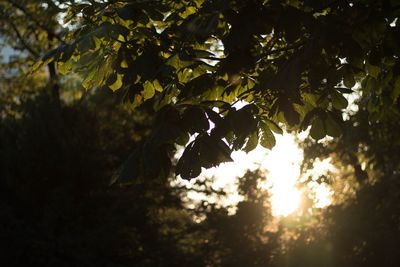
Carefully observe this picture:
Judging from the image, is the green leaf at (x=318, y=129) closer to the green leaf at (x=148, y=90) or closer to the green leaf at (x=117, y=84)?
the green leaf at (x=148, y=90)

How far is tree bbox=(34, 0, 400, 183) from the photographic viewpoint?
375 cm

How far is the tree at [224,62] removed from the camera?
12.3 ft

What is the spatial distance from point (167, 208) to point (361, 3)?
1432cm

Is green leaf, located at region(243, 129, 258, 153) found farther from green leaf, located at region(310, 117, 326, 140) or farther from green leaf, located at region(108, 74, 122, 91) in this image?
green leaf, located at region(108, 74, 122, 91)

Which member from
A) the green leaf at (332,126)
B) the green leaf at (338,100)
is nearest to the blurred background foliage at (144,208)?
the green leaf at (338,100)

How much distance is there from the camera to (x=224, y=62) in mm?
3906

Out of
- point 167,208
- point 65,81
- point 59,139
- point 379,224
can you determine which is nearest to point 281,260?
point 379,224

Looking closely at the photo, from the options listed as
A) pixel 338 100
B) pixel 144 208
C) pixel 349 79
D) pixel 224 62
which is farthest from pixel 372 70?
pixel 144 208

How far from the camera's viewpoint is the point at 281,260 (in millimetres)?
13305

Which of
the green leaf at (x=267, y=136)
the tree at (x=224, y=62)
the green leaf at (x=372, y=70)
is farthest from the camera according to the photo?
the green leaf at (x=372, y=70)

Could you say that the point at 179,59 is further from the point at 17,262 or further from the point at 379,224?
the point at 17,262

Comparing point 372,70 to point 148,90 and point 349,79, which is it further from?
point 148,90

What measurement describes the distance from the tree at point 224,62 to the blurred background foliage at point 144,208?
564cm

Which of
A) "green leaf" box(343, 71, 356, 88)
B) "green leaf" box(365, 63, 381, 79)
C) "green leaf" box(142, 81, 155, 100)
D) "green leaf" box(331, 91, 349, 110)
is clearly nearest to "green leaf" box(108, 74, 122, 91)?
"green leaf" box(142, 81, 155, 100)
